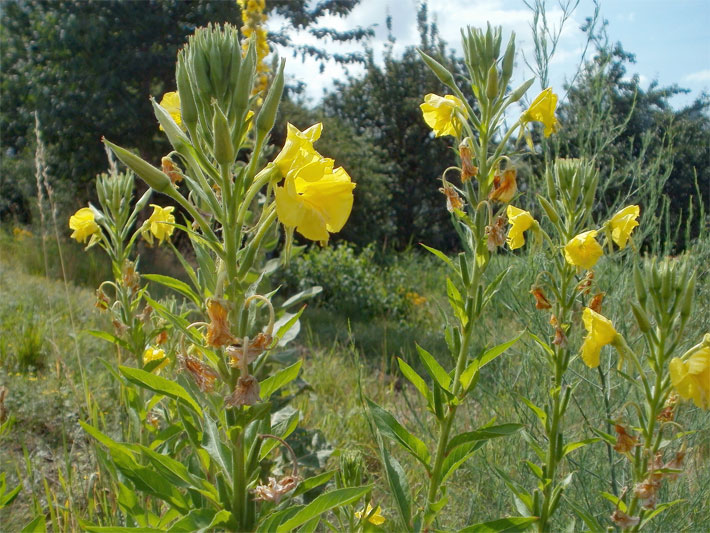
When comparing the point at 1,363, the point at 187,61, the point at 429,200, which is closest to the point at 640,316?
the point at 187,61

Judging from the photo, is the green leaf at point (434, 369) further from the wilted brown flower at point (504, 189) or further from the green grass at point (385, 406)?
the wilted brown flower at point (504, 189)

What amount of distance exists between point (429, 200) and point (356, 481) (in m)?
11.6

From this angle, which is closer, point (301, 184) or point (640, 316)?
point (301, 184)

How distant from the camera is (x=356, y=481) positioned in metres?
1.58

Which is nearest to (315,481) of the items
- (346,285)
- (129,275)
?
(129,275)

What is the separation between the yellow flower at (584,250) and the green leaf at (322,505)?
32.8 inches

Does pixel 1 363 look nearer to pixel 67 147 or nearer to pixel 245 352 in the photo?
pixel 245 352

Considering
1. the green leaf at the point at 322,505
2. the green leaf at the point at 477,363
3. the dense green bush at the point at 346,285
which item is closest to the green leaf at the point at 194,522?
the green leaf at the point at 322,505

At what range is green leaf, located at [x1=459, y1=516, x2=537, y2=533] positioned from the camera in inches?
51.1

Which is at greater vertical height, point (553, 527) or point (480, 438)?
point (480, 438)

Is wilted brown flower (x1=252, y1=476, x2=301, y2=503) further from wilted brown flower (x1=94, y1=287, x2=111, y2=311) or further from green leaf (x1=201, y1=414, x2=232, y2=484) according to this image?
wilted brown flower (x1=94, y1=287, x2=111, y2=311)

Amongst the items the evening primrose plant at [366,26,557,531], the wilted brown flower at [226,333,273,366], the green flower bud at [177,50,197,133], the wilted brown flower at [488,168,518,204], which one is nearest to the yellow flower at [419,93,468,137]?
the evening primrose plant at [366,26,557,531]

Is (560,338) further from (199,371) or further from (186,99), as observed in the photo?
(186,99)

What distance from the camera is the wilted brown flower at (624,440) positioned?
1.26 meters
